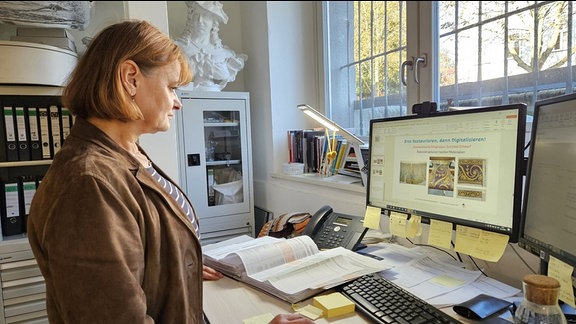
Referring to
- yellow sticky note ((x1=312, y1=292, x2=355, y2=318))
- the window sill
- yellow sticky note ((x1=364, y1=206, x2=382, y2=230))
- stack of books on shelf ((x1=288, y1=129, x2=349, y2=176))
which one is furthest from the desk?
stack of books on shelf ((x1=288, y1=129, x2=349, y2=176))

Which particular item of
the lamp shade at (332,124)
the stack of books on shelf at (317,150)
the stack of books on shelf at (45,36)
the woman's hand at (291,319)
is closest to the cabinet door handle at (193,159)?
the stack of books on shelf at (317,150)

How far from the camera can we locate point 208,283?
1.02 metres

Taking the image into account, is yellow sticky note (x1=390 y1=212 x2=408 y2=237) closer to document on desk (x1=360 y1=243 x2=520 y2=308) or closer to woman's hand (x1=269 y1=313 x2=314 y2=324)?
document on desk (x1=360 y1=243 x2=520 y2=308)

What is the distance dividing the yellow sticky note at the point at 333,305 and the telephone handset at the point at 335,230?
35cm

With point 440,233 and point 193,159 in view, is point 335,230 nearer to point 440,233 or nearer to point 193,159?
point 440,233

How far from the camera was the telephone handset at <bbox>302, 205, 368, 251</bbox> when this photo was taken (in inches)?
47.8

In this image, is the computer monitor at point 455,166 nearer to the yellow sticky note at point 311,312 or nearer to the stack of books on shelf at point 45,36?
the yellow sticky note at point 311,312

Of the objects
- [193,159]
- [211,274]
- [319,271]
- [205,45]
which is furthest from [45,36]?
[319,271]

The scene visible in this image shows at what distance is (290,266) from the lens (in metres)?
1.02

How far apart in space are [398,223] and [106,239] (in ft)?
2.77

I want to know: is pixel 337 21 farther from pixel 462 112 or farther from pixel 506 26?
pixel 462 112

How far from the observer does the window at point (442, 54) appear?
1.31m

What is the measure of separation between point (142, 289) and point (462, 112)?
0.88 m

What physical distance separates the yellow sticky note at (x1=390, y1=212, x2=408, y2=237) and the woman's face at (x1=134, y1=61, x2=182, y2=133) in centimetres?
74
